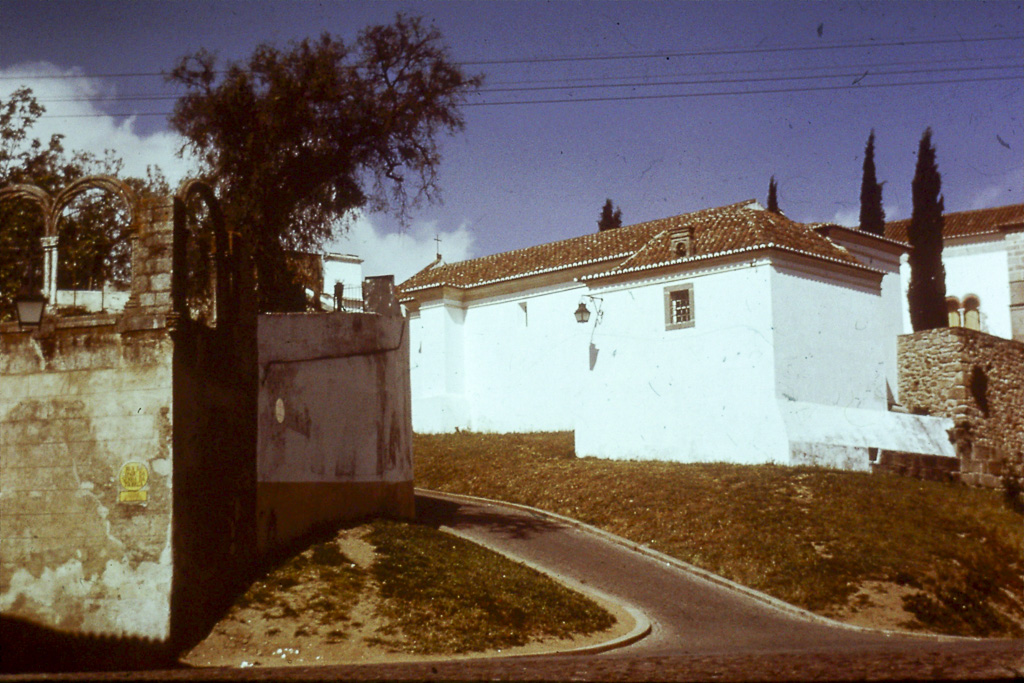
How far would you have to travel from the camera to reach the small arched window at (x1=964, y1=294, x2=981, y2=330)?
39125mm

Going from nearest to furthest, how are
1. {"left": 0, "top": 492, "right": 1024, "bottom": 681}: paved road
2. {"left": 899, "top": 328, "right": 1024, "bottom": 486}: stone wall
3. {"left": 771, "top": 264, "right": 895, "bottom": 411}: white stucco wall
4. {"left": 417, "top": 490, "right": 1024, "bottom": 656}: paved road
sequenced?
{"left": 0, "top": 492, "right": 1024, "bottom": 681}: paved road → {"left": 417, "top": 490, "right": 1024, "bottom": 656}: paved road → {"left": 771, "top": 264, "right": 895, "bottom": 411}: white stucco wall → {"left": 899, "top": 328, "right": 1024, "bottom": 486}: stone wall

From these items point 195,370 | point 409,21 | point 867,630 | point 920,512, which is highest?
point 409,21

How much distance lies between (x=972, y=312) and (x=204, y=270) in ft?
115

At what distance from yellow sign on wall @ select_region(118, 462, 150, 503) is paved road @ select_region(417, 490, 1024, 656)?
6.30m

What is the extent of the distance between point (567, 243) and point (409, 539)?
2016cm

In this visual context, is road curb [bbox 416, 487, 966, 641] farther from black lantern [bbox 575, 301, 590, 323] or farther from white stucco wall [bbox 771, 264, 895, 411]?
white stucco wall [bbox 771, 264, 895, 411]

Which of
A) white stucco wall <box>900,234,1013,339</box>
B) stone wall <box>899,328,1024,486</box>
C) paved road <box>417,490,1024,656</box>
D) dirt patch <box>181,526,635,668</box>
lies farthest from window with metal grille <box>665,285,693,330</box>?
white stucco wall <box>900,234,1013,339</box>

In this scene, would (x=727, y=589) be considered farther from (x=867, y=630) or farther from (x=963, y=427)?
(x=963, y=427)

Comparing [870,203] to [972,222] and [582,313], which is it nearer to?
[972,222]

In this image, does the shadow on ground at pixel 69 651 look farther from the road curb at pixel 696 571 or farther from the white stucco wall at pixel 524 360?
the white stucco wall at pixel 524 360

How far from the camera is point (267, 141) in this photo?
20.1 meters

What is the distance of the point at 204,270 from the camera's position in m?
13.3

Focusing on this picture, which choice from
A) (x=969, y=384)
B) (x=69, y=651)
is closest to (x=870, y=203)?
(x=969, y=384)

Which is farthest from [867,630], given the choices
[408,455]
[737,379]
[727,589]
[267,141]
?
[267,141]
